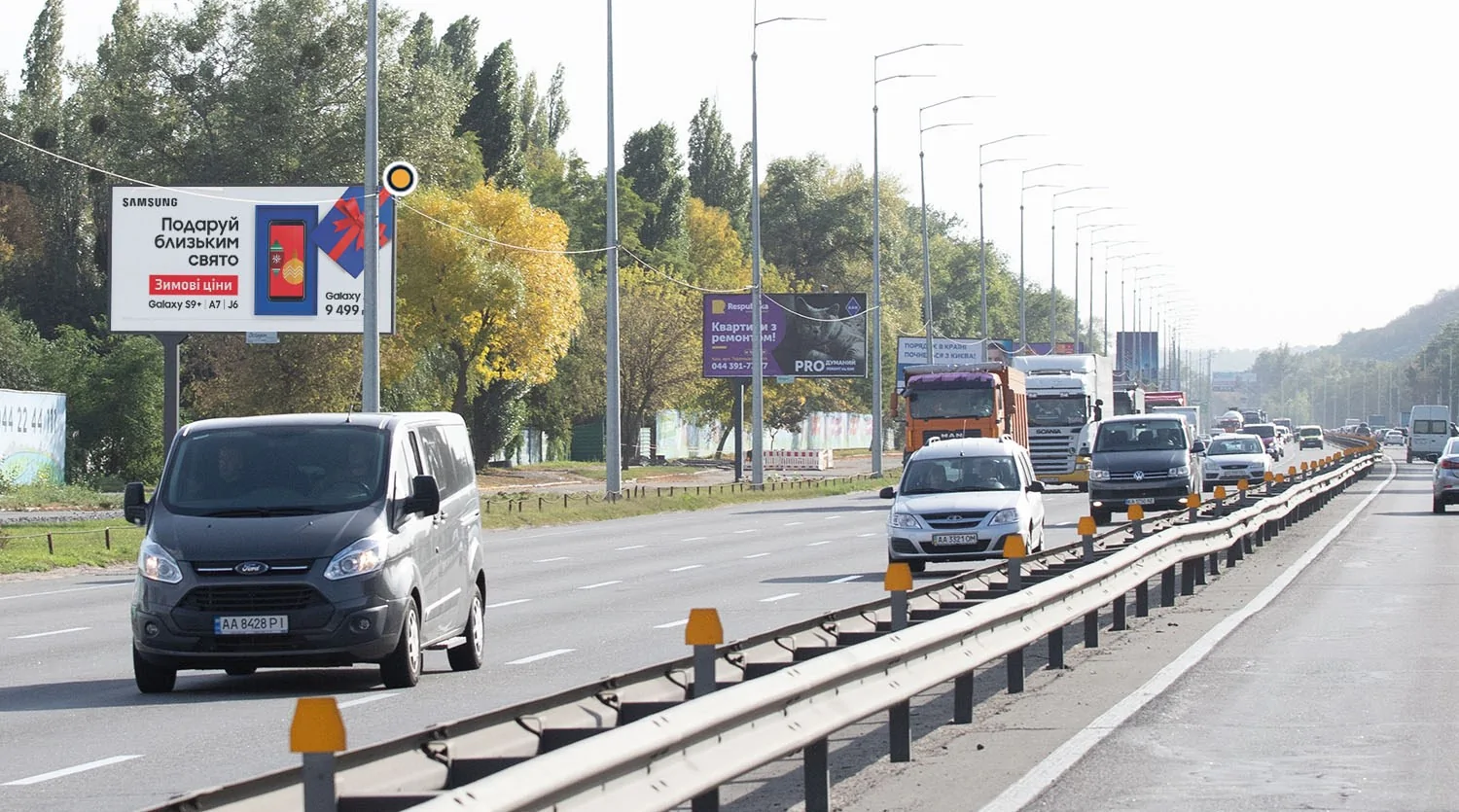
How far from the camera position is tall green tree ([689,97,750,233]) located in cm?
12975

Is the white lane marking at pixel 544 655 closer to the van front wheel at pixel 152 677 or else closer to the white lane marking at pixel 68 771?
the van front wheel at pixel 152 677

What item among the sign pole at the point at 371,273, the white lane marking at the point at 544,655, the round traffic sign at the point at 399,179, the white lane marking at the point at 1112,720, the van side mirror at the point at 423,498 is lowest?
the white lane marking at the point at 544,655

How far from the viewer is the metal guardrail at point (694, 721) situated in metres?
5.39

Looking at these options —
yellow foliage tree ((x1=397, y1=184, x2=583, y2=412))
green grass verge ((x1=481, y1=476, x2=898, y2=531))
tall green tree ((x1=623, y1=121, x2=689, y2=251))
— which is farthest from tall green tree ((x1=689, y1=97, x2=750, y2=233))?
green grass verge ((x1=481, y1=476, x2=898, y2=531))

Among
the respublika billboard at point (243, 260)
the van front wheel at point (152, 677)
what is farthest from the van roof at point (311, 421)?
the respublika billboard at point (243, 260)

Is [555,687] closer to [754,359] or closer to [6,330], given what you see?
[754,359]

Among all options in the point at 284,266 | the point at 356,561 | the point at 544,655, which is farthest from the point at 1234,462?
the point at 356,561

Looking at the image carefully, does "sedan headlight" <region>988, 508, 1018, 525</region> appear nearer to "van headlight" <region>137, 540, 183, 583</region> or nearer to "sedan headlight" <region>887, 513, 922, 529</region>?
"sedan headlight" <region>887, 513, 922, 529</region>

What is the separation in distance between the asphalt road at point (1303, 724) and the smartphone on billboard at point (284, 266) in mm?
26740

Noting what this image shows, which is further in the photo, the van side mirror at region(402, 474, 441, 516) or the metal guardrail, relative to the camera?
the van side mirror at region(402, 474, 441, 516)

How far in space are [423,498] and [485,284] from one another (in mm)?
53984

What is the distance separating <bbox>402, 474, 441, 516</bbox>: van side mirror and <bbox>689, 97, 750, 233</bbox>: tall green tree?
379ft

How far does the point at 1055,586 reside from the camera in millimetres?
12695

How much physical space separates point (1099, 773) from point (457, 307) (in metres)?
59.6
